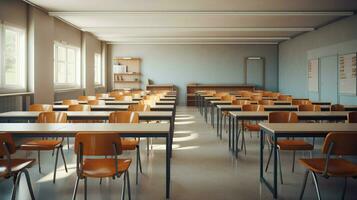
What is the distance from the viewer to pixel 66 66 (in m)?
10.8

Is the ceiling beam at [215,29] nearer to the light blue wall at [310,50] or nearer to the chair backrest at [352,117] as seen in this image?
the light blue wall at [310,50]

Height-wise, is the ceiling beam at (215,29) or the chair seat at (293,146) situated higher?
the ceiling beam at (215,29)

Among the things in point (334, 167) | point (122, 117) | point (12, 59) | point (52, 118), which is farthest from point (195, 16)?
point (334, 167)

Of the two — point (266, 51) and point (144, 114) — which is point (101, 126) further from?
point (266, 51)

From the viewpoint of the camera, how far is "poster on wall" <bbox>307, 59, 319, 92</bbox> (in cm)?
1147

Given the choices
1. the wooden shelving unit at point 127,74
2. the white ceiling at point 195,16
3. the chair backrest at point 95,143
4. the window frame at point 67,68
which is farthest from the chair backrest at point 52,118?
the wooden shelving unit at point 127,74

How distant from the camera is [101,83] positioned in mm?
15148

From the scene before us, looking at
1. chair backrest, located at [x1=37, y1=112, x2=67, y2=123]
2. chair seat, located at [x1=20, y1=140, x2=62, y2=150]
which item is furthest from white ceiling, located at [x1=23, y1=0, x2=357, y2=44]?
chair seat, located at [x1=20, y1=140, x2=62, y2=150]

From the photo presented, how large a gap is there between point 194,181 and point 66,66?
8232 mm

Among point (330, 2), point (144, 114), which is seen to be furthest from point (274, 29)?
point (144, 114)

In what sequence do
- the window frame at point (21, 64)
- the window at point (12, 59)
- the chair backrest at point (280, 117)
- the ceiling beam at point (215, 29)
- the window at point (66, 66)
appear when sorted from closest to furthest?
1. the chair backrest at point (280, 117)
2. the window at point (12, 59)
3. the window frame at point (21, 64)
4. the window at point (66, 66)
5. the ceiling beam at point (215, 29)

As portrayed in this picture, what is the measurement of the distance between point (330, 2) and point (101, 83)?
10.3 metres

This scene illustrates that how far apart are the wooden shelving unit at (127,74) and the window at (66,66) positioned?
3.97 metres

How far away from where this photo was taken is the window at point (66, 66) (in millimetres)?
10055
